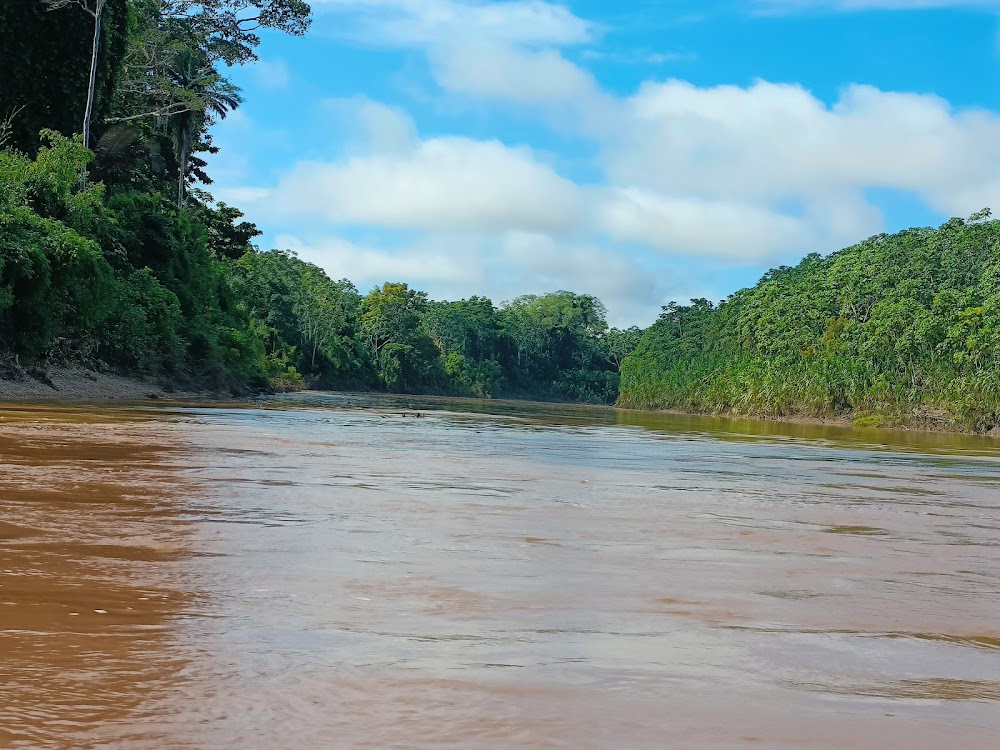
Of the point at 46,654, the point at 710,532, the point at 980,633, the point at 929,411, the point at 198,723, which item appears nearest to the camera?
the point at 198,723

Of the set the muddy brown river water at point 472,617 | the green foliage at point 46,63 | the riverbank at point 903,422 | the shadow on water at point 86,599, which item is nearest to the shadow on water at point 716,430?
the riverbank at point 903,422

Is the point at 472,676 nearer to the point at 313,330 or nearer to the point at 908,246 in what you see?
the point at 313,330

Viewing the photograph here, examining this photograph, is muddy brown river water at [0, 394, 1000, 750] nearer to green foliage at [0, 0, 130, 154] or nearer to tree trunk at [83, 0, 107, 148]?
tree trunk at [83, 0, 107, 148]

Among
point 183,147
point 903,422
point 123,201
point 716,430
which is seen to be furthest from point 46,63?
point 903,422

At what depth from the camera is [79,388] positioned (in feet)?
89.7

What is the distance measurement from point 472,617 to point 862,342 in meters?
67.4

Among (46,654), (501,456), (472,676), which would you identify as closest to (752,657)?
(472,676)

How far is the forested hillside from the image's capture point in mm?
55906

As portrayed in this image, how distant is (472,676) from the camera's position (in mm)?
3145

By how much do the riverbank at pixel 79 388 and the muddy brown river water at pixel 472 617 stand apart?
1648 cm

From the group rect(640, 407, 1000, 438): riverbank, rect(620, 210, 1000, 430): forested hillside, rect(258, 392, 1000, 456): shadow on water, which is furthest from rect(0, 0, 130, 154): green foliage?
rect(620, 210, 1000, 430): forested hillside

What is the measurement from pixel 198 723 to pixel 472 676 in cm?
86

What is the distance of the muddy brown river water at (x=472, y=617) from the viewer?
272 cm

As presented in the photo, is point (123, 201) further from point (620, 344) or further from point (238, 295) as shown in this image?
point (620, 344)
